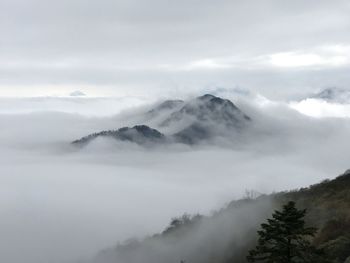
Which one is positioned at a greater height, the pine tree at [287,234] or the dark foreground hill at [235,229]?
the pine tree at [287,234]

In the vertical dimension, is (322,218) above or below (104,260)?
above

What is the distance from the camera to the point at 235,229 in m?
123

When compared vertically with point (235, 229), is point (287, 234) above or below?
above

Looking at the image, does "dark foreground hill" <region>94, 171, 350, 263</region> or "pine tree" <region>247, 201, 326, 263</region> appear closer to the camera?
"pine tree" <region>247, 201, 326, 263</region>

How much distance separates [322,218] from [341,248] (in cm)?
3293

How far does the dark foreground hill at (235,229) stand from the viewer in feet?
276

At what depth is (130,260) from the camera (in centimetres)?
15350

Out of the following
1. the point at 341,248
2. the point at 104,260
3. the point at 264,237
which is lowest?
the point at 104,260

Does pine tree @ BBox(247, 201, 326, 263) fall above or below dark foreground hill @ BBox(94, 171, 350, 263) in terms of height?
above

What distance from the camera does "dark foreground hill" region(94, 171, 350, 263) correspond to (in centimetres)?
8400

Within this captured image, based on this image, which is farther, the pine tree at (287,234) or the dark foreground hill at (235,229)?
the dark foreground hill at (235,229)

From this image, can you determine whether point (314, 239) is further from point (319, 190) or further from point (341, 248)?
point (319, 190)

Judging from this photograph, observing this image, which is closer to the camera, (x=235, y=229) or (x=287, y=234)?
(x=287, y=234)

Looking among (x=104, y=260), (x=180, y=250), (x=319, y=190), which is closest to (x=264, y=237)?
(x=319, y=190)
